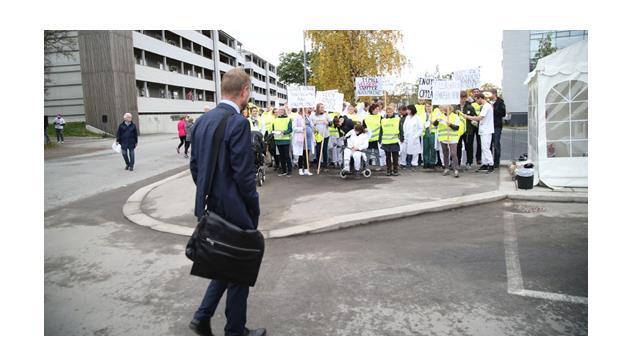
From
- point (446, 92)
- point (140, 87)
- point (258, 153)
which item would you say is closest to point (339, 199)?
point (258, 153)

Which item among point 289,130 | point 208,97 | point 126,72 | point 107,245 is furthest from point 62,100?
point 107,245

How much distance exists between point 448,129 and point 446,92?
971 millimetres

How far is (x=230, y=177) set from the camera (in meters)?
3.16

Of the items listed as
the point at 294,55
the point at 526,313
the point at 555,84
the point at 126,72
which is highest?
the point at 294,55

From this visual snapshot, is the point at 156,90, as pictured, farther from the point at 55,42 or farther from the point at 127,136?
the point at 127,136

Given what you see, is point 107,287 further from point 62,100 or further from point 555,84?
point 62,100

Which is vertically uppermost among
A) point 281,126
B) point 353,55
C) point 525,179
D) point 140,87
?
point 140,87

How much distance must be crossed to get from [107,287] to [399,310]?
295cm

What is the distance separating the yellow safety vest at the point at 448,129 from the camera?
1070 centimetres

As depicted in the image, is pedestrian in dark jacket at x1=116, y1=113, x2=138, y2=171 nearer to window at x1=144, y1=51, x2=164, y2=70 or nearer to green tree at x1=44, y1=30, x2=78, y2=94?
green tree at x1=44, y1=30, x2=78, y2=94

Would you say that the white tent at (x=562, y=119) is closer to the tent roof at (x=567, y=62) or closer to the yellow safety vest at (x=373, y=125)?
the tent roof at (x=567, y=62)

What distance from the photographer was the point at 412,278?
450cm

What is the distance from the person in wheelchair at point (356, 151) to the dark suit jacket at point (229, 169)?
7.94 metres

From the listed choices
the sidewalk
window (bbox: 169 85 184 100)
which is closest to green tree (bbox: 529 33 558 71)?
the sidewalk
